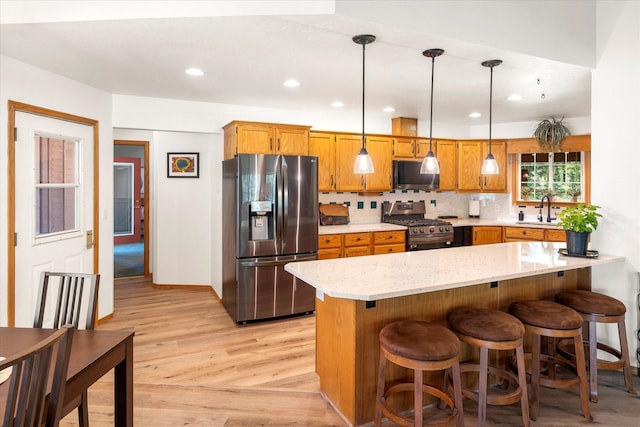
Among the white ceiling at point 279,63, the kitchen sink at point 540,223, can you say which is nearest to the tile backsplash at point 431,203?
the kitchen sink at point 540,223

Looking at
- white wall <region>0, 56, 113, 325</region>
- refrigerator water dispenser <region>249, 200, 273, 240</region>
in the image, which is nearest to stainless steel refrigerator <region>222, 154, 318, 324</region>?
refrigerator water dispenser <region>249, 200, 273, 240</region>

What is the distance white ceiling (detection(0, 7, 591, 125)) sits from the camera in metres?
2.46

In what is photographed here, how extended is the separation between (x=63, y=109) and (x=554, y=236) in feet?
19.2

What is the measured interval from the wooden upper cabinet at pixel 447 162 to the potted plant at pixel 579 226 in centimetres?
299

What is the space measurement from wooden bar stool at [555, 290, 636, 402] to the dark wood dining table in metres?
2.77

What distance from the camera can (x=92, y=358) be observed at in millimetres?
1591

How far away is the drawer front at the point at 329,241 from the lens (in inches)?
183

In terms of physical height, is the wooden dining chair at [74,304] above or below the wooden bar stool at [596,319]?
above

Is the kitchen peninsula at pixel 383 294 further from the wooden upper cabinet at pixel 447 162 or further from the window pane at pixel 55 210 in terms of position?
the wooden upper cabinet at pixel 447 162

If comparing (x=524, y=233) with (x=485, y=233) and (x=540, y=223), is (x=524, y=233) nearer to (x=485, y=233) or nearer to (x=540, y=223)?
(x=540, y=223)

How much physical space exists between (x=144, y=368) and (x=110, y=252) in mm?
1718

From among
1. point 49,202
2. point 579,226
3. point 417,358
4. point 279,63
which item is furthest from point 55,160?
point 579,226

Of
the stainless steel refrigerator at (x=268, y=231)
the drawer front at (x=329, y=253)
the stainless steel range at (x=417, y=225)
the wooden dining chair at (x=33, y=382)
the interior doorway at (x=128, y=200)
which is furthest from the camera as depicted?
the interior doorway at (x=128, y=200)

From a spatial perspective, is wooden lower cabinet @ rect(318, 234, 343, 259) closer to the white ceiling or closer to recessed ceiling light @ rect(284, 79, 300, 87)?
the white ceiling
